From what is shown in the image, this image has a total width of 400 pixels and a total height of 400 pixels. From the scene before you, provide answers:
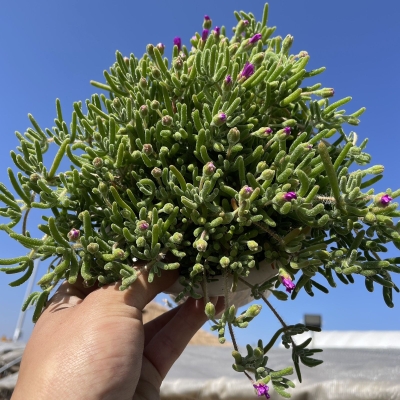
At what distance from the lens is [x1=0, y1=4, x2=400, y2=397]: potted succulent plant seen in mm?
632

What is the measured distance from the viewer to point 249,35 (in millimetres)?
968

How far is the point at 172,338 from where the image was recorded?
102 centimetres

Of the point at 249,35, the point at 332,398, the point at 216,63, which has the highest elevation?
the point at 249,35

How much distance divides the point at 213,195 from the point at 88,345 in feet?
1.09

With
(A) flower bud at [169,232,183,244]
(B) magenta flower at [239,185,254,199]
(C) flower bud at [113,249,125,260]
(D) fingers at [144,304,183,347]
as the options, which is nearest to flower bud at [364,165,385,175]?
(B) magenta flower at [239,185,254,199]

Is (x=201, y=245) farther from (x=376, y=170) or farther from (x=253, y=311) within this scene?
(x=376, y=170)

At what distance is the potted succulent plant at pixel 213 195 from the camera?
0.63 m

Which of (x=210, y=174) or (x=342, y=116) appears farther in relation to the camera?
A: (x=342, y=116)

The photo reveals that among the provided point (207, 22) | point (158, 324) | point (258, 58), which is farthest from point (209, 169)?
point (158, 324)

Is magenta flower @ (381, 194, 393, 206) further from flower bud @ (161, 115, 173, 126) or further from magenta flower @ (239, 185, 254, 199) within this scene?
flower bud @ (161, 115, 173, 126)

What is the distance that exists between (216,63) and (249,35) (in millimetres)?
303

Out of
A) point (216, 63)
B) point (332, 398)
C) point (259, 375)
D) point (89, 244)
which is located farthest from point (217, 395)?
point (216, 63)

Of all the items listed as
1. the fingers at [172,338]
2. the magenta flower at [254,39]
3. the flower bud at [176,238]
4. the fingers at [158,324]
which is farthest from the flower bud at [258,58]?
the fingers at [158,324]

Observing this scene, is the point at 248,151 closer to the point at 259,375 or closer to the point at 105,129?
the point at 105,129
